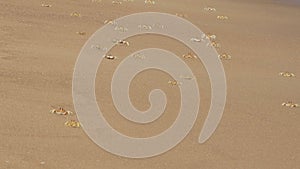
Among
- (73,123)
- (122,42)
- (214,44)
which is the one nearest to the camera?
(73,123)

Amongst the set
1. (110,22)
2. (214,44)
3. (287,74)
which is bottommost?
(287,74)

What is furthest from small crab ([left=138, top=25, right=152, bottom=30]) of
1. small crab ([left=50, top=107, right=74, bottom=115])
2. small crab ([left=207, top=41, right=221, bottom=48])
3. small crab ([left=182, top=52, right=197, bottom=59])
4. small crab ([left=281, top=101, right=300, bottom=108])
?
small crab ([left=50, top=107, right=74, bottom=115])

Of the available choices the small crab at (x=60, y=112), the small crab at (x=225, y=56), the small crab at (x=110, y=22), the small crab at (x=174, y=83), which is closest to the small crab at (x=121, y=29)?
the small crab at (x=110, y=22)

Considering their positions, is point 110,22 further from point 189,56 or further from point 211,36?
point 189,56

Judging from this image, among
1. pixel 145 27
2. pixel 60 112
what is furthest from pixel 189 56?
pixel 60 112

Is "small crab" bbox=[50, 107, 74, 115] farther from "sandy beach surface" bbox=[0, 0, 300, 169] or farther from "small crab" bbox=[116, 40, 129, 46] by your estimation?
"small crab" bbox=[116, 40, 129, 46]

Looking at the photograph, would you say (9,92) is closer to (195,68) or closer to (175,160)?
(175,160)

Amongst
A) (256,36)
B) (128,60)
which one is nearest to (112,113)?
(128,60)

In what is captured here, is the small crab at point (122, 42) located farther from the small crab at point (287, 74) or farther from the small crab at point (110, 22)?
the small crab at point (287, 74)

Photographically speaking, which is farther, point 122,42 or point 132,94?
point 122,42

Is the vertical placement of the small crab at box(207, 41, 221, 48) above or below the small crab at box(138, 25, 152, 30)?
below
